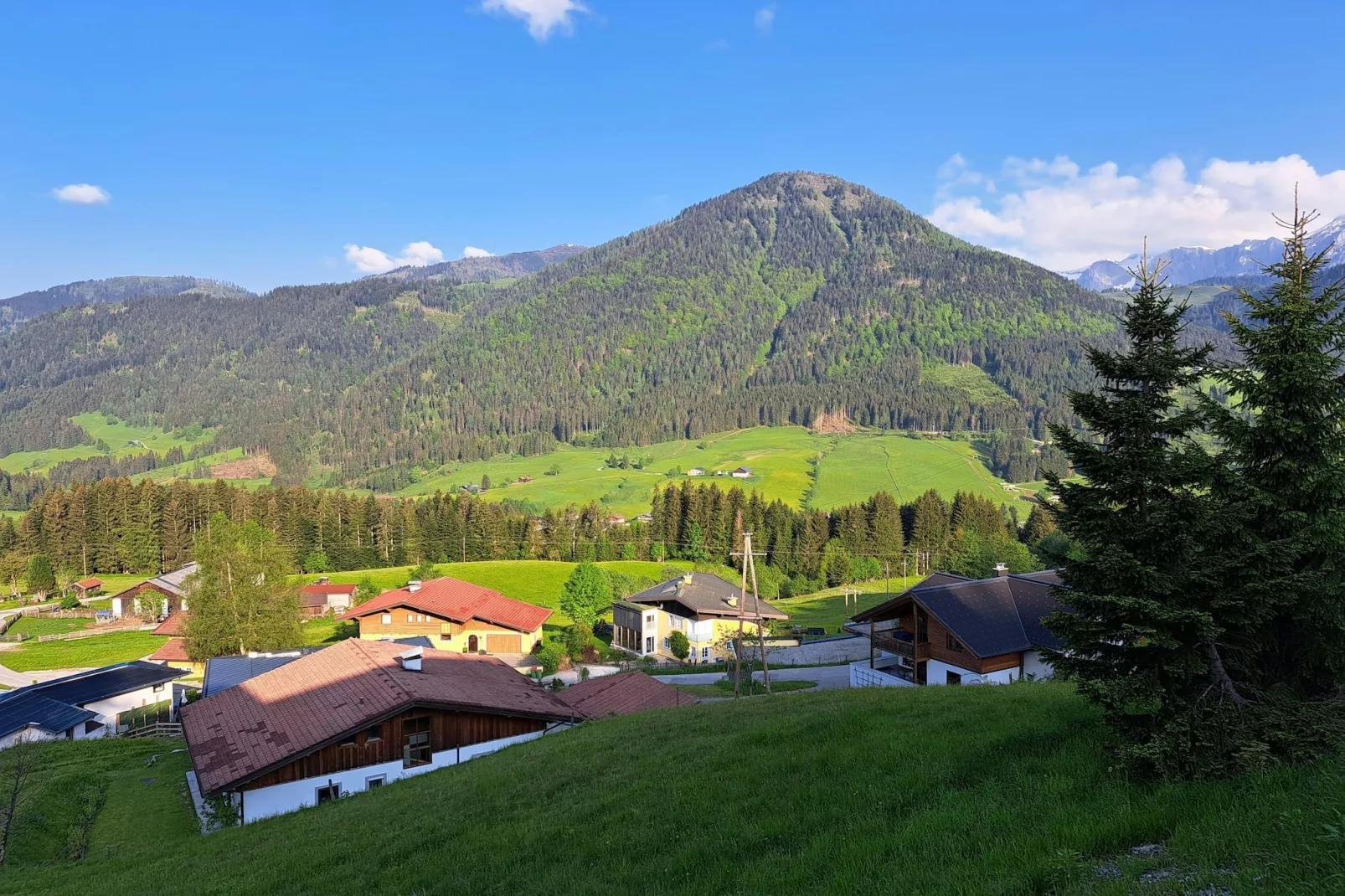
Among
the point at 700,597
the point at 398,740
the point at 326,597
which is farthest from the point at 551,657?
the point at 326,597

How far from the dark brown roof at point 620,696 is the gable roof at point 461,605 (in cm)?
3044

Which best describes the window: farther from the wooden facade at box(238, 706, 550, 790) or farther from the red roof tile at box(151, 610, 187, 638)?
the red roof tile at box(151, 610, 187, 638)

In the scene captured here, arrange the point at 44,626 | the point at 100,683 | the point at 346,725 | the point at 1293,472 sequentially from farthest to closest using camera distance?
the point at 44,626, the point at 100,683, the point at 346,725, the point at 1293,472

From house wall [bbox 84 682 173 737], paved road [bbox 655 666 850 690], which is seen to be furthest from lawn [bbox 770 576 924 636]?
house wall [bbox 84 682 173 737]

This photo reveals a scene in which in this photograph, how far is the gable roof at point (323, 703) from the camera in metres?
25.2

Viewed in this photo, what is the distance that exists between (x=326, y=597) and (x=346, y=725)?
74.2 m

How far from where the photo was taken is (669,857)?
10.3 metres

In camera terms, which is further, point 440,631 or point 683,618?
point 440,631

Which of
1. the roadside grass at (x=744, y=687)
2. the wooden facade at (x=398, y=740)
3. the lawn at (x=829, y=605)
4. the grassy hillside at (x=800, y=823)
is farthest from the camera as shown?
the lawn at (x=829, y=605)

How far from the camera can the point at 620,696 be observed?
3603cm

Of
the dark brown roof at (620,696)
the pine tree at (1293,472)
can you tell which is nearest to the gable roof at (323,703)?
the dark brown roof at (620,696)

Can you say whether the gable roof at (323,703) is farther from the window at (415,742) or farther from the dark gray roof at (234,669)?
the dark gray roof at (234,669)

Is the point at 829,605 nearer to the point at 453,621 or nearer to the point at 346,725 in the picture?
the point at 453,621

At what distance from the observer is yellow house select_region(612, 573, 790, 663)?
217 feet
